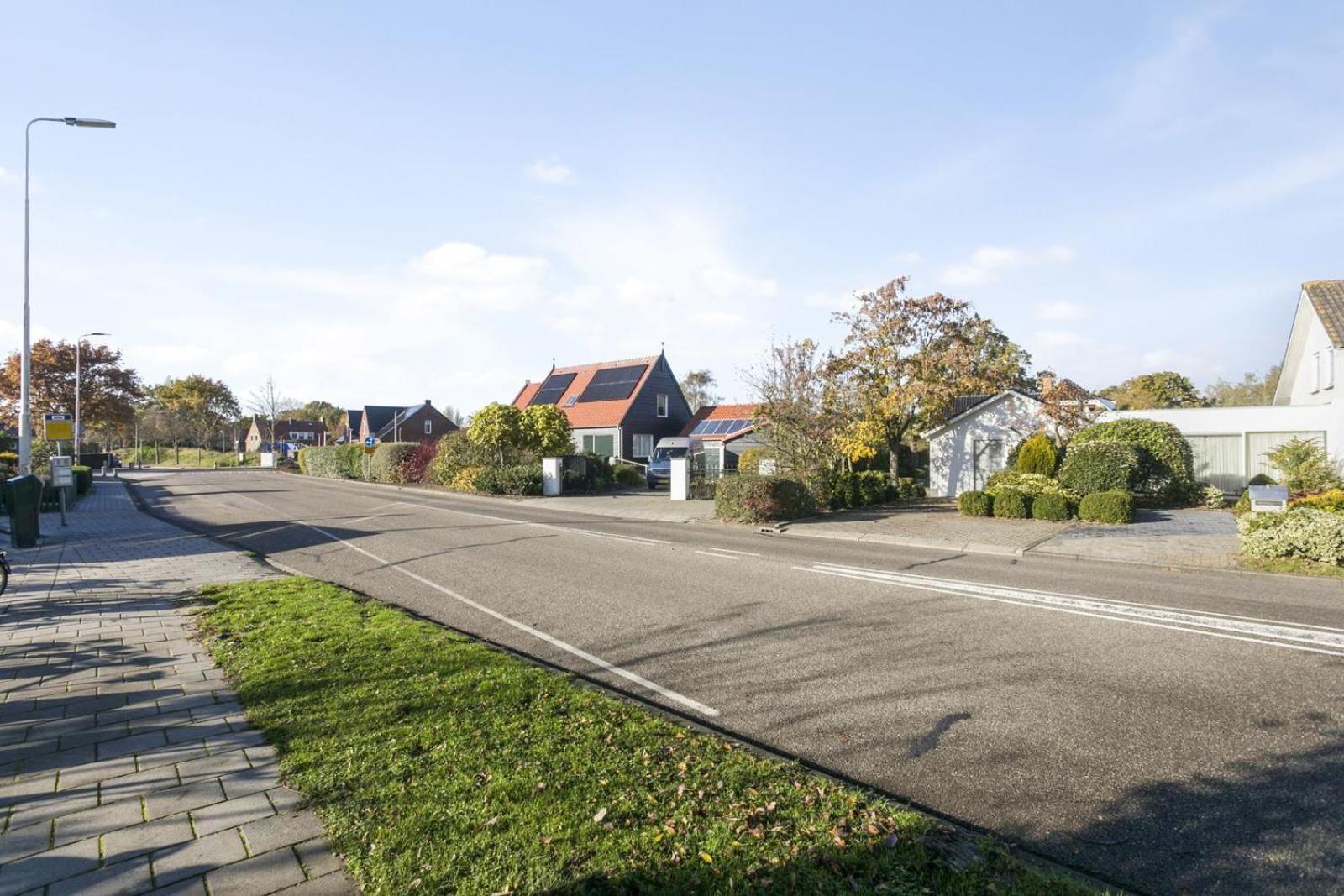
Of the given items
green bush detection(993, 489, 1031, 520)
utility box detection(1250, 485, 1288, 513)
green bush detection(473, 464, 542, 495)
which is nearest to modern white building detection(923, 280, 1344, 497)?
green bush detection(993, 489, 1031, 520)

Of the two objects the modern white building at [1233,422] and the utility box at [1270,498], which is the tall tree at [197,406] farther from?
the utility box at [1270,498]

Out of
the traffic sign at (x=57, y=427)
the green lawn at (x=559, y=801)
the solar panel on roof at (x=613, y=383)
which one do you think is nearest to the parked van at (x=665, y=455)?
the solar panel on roof at (x=613, y=383)

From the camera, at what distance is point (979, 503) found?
1880 centimetres

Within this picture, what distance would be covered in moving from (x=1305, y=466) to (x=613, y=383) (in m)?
37.0

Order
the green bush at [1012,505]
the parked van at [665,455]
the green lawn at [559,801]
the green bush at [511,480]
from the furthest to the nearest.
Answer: the parked van at [665,455] < the green bush at [511,480] < the green bush at [1012,505] < the green lawn at [559,801]

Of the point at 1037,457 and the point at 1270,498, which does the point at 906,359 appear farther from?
the point at 1270,498

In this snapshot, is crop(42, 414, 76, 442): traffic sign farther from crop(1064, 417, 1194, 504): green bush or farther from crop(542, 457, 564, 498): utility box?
crop(1064, 417, 1194, 504): green bush

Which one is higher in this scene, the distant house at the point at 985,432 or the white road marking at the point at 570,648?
the distant house at the point at 985,432

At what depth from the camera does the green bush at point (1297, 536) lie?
11195 millimetres

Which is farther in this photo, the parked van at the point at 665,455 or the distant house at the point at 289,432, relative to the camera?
the distant house at the point at 289,432

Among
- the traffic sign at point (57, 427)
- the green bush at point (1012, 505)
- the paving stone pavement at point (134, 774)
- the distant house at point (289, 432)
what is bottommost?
the paving stone pavement at point (134, 774)

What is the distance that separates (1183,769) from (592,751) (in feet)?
11.7

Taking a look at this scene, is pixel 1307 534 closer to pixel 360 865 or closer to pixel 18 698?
pixel 360 865

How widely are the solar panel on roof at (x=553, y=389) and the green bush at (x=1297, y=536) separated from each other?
44.1m
